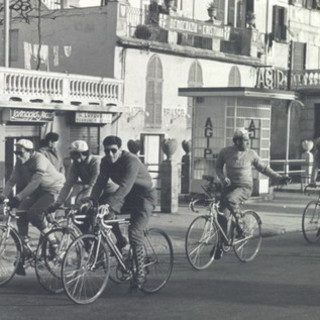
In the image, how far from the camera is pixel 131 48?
2694 cm

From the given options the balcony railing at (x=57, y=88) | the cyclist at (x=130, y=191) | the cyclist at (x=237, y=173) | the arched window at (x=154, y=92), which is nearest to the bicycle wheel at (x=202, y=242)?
the cyclist at (x=237, y=173)

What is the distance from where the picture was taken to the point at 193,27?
28.8 meters

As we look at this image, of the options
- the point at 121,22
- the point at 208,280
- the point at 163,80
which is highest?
the point at 121,22

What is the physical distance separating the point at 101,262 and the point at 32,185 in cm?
169

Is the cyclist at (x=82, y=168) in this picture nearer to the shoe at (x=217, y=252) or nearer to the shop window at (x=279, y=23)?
the shoe at (x=217, y=252)

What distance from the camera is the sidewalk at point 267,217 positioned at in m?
14.2

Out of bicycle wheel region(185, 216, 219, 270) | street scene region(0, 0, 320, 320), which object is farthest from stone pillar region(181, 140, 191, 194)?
bicycle wheel region(185, 216, 219, 270)

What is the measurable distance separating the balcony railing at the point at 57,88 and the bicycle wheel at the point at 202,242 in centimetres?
1311

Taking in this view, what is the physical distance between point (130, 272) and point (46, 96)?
1588cm

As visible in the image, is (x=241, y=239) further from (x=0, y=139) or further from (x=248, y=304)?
(x=0, y=139)

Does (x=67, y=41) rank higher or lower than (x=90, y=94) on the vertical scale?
higher

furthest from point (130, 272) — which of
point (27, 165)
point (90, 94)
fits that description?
point (90, 94)

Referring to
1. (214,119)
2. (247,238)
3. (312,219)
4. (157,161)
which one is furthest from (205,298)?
(157,161)

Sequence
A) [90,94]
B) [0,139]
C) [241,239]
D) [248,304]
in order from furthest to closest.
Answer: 1. [90,94]
2. [0,139]
3. [241,239]
4. [248,304]
